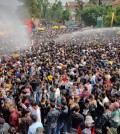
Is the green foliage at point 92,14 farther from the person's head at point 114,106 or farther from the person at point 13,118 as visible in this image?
the person at point 13,118

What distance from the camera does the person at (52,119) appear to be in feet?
28.2

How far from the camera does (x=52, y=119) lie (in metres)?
8.72

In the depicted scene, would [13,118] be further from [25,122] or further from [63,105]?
[63,105]

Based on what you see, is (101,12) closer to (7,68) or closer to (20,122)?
(7,68)

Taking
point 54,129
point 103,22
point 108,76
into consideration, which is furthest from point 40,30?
point 54,129

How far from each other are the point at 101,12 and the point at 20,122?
7640cm

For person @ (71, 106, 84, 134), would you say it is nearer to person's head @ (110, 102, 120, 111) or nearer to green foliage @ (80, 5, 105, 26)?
person's head @ (110, 102, 120, 111)

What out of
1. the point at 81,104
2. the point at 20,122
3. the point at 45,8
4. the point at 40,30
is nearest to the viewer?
the point at 20,122

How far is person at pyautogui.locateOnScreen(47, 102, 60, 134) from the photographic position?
8.60m

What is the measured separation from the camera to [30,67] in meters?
16.8

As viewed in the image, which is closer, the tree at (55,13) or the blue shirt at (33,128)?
the blue shirt at (33,128)

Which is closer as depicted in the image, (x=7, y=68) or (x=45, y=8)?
(x=7, y=68)

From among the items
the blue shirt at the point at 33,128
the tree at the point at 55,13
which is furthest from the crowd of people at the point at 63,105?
the tree at the point at 55,13

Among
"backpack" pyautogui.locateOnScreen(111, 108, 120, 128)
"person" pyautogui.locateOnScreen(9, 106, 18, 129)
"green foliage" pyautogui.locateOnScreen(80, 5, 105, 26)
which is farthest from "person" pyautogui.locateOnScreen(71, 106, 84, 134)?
"green foliage" pyautogui.locateOnScreen(80, 5, 105, 26)
